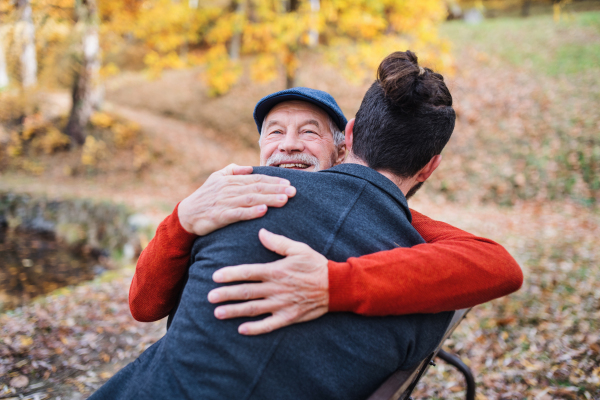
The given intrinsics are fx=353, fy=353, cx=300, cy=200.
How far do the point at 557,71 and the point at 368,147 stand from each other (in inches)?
604

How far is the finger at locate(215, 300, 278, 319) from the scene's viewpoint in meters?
1.23

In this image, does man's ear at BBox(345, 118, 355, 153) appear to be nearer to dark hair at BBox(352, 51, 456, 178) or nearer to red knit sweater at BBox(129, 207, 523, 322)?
dark hair at BBox(352, 51, 456, 178)

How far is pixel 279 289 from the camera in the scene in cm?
125

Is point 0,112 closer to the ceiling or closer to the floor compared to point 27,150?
closer to the ceiling

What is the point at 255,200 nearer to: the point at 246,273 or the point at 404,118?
the point at 246,273

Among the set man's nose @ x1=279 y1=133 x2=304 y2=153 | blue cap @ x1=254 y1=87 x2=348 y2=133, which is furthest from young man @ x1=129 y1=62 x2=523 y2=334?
blue cap @ x1=254 y1=87 x2=348 y2=133

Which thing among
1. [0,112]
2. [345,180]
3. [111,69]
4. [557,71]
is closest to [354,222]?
[345,180]

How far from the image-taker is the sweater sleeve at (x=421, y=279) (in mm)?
1229

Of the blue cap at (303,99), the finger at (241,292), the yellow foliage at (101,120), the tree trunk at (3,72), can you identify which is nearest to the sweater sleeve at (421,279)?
the finger at (241,292)

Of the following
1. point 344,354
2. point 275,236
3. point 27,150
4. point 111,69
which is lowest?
point 27,150

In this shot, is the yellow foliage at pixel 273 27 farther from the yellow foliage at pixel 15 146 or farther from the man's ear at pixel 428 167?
the man's ear at pixel 428 167

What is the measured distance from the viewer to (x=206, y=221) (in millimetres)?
1424

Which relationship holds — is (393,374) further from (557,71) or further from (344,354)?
(557,71)

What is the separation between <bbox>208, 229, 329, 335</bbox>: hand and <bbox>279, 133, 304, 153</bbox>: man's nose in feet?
3.38
